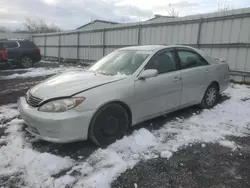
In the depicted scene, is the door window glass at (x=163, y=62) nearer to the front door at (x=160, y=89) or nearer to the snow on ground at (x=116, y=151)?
the front door at (x=160, y=89)

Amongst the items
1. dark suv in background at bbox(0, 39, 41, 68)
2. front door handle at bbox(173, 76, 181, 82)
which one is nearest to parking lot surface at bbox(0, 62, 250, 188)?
front door handle at bbox(173, 76, 181, 82)

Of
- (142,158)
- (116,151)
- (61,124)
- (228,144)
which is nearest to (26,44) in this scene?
(61,124)

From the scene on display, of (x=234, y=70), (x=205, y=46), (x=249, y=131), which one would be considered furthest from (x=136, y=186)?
(x=205, y=46)

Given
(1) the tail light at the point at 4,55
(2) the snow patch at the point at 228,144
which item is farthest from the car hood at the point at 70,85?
(1) the tail light at the point at 4,55

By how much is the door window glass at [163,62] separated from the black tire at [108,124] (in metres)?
1.00

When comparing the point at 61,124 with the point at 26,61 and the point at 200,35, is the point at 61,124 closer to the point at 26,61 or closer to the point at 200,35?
the point at 200,35

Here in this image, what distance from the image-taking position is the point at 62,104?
3.03 m

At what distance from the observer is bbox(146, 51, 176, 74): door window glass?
397 cm

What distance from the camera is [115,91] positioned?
3.32m

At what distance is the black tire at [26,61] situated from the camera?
46.4 feet

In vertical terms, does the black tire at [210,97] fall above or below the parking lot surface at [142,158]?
above

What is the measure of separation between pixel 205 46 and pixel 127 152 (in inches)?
258

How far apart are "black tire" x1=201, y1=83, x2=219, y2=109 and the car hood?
244 centimetres

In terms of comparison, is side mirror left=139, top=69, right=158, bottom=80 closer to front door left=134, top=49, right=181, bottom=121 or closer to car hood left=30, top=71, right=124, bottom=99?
front door left=134, top=49, right=181, bottom=121
